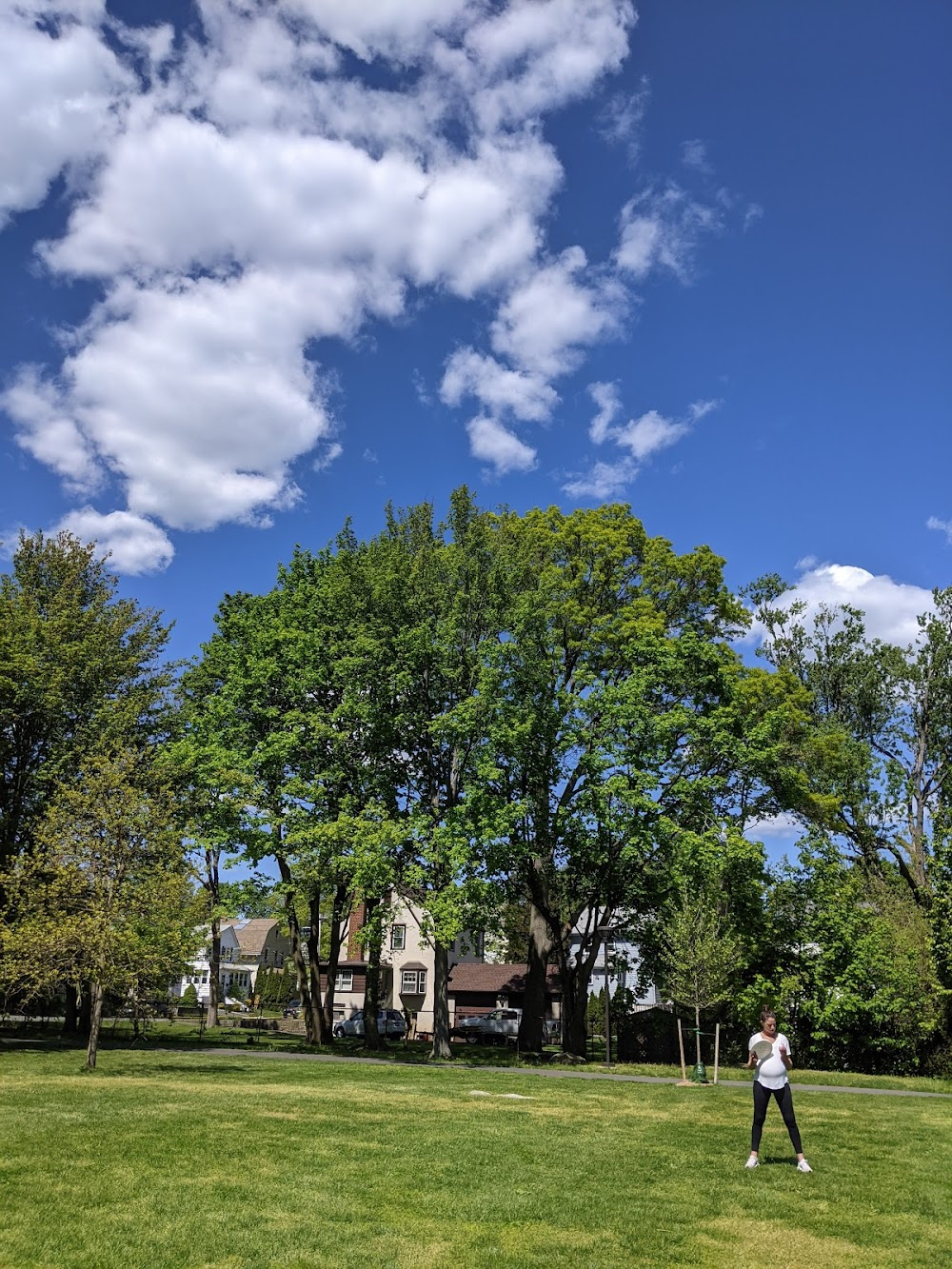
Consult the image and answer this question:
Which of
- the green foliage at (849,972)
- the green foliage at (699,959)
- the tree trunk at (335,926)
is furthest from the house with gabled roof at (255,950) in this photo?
the green foliage at (699,959)

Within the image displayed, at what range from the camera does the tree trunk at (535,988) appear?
3086 centimetres

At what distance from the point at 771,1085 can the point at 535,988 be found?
72.4 feet

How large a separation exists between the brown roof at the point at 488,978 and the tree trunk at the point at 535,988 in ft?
75.8

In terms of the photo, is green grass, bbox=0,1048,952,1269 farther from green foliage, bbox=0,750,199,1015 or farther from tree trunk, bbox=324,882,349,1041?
tree trunk, bbox=324,882,349,1041

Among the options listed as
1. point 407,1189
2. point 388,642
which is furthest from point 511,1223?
point 388,642

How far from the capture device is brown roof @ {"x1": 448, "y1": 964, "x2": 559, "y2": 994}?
181 ft

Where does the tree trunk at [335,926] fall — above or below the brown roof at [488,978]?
above

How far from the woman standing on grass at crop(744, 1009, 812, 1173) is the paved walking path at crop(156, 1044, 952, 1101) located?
1117 centimetres

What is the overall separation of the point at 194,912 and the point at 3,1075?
15.0 ft

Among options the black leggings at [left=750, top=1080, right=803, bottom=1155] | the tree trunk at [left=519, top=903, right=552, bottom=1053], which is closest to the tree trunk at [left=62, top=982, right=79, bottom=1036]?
the tree trunk at [left=519, top=903, right=552, bottom=1053]

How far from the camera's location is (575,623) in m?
32.2

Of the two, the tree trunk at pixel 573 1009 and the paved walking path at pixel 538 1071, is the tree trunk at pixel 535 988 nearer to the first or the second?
the tree trunk at pixel 573 1009

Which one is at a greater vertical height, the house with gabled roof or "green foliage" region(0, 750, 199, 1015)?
"green foliage" region(0, 750, 199, 1015)

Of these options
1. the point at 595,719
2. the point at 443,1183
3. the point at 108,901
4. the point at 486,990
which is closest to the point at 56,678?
the point at 108,901
